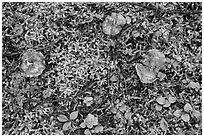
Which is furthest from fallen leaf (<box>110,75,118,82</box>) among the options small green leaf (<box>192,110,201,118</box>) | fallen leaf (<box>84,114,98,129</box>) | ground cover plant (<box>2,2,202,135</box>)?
small green leaf (<box>192,110,201,118</box>)

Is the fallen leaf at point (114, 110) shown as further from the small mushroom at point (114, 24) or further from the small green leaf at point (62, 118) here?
the small mushroom at point (114, 24)

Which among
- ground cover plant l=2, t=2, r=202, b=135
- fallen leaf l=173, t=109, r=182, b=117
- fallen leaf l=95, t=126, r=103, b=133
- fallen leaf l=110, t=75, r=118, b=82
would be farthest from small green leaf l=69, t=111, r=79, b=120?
fallen leaf l=173, t=109, r=182, b=117

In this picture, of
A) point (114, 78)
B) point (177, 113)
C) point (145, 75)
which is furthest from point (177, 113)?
point (114, 78)

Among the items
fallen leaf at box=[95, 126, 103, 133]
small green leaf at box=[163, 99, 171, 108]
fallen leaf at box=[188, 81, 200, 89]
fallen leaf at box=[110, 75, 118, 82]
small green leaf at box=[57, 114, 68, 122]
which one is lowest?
fallen leaf at box=[95, 126, 103, 133]

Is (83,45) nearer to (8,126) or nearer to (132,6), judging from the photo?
(132,6)

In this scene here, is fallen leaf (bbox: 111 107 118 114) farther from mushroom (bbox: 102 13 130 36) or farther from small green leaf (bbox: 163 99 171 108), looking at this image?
mushroom (bbox: 102 13 130 36)

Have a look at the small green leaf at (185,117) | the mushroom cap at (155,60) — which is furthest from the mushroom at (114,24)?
the small green leaf at (185,117)

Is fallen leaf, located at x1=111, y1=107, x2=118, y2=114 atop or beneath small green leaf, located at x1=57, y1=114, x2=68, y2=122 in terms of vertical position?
atop

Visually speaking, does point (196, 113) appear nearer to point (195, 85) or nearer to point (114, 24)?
point (195, 85)
